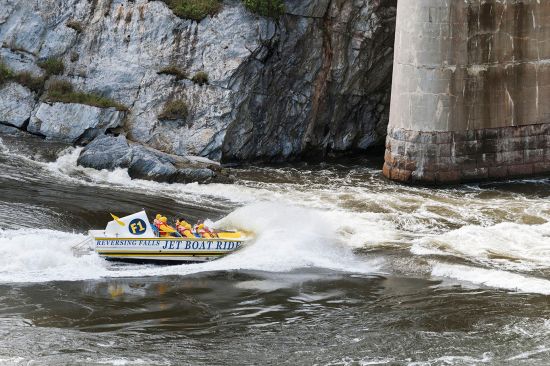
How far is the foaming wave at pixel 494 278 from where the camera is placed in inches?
1213

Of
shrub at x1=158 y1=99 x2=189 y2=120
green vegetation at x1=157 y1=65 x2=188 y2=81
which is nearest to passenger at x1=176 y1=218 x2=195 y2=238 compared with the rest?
shrub at x1=158 y1=99 x2=189 y2=120

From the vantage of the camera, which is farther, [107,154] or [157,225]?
[107,154]

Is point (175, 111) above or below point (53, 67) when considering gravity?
below

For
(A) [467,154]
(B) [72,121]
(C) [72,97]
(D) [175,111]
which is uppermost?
(C) [72,97]

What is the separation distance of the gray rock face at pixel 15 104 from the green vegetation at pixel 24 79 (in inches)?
9.1

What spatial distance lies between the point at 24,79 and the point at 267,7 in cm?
1196

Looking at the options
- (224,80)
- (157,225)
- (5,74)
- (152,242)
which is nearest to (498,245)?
(157,225)

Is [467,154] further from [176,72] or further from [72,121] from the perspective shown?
[72,121]

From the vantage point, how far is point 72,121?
1831 inches

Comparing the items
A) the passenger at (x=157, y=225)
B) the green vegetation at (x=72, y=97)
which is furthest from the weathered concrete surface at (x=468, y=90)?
the passenger at (x=157, y=225)

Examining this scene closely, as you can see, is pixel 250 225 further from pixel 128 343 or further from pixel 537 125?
pixel 537 125

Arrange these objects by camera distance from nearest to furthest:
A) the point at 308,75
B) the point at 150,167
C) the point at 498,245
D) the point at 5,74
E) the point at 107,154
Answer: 1. the point at 498,245
2. the point at 150,167
3. the point at 107,154
4. the point at 308,75
5. the point at 5,74

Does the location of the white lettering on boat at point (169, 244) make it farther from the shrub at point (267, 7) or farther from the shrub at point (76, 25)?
the shrub at point (76, 25)

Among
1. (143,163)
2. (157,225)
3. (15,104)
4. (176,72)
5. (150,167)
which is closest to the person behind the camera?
(157,225)
